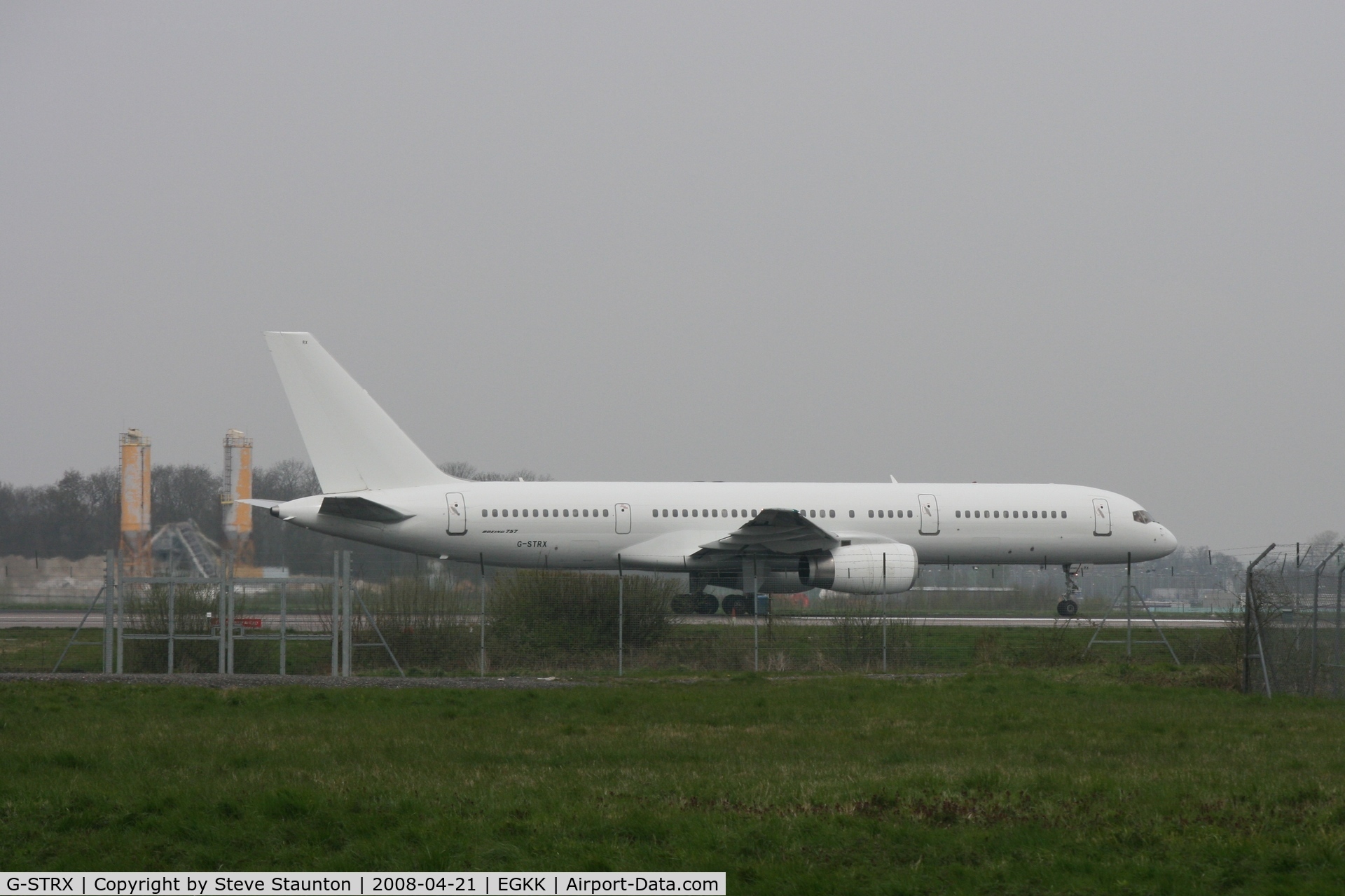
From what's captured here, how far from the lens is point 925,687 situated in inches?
641

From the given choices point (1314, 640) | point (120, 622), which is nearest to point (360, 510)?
point (120, 622)

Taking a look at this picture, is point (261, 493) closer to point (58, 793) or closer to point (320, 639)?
point (320, 639)

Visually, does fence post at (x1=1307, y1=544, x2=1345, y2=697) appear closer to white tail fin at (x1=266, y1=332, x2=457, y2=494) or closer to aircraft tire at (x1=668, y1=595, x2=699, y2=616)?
aircraft tire at (x1=668, y1=595, x2=699, y2=616)

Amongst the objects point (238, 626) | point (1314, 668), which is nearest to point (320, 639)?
point (238, 626)

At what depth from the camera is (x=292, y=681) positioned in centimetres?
1747

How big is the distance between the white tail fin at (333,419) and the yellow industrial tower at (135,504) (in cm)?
421

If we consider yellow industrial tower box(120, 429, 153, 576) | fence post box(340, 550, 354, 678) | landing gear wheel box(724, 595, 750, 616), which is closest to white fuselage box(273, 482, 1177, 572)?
landing gear wheel box(724, 595, 750, 616)

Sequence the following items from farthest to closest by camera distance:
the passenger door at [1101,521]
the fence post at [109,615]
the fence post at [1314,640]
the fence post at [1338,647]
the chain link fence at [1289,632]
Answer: the passenger door at [1101,521]
the fence post at [109,615]
the chain link fence at [1289,632]
the fence post at [1314,640]
the fence post at [1338,647]

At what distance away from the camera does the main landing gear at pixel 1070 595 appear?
31.2 meters

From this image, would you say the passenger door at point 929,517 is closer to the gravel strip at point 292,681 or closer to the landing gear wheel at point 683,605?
the landing gear wheel at point 683,605

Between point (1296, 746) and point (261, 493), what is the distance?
43801 millimetres

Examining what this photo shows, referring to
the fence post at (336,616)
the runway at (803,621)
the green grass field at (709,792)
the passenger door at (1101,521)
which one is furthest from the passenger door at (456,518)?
the passenger door at (1101,521)

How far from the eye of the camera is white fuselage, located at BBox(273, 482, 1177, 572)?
94.5 ft

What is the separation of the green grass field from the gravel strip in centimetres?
265
